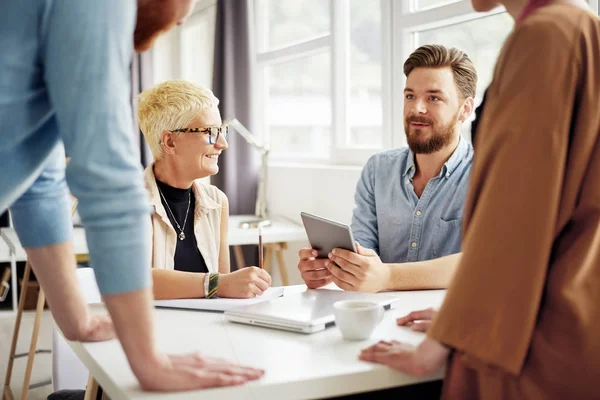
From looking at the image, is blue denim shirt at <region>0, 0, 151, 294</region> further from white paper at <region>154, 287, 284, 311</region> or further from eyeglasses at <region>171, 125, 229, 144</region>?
eyeglasses at <region>171, 125, 229, 144</region>

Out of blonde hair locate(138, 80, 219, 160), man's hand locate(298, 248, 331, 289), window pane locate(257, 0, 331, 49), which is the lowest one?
man's hand locate(298, 248, 331, 289)

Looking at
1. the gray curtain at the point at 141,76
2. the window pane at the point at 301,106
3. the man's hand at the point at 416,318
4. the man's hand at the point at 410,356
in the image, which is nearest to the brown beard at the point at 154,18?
the man's hand at the point at 410,356

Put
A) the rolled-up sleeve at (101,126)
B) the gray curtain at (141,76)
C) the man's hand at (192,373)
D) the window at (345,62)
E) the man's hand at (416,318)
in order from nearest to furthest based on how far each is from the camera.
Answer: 1. the rolled-up sleeve at (101,126)
2. the man's hand at (192,373)
3. the man's hand at (416,318)
4. the window at (345,62)
5. the gray curtain at (141,76)

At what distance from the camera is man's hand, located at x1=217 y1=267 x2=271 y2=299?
179cm

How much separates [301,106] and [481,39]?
1.83 meters

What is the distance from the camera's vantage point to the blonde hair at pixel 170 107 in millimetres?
2271

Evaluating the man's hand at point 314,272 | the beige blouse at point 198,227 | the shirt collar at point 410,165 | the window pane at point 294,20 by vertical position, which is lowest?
the man's hand at point 314,272

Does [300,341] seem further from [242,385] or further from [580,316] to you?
[580,316]

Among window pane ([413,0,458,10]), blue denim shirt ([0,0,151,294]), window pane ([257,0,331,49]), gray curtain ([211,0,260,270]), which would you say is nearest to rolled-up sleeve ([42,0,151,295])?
blue denim shirt ([0,0,151,294])

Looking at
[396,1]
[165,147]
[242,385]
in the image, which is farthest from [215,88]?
[242,385]

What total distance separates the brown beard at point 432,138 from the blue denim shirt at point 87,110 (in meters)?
1.45

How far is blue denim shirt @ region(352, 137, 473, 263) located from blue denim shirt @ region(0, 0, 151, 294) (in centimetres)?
135

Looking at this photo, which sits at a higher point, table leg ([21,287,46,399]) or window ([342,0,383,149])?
window ([342,0,383,149])

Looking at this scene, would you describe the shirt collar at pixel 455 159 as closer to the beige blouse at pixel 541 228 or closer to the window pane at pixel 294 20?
the beige blouse at pixel 541 228
